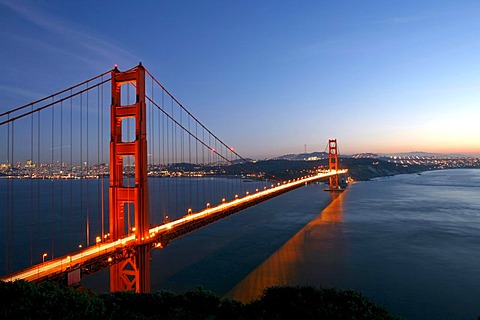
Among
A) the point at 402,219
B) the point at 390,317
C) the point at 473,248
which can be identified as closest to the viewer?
the point at 390,317

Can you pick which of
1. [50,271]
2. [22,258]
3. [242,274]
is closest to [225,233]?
[242,274]

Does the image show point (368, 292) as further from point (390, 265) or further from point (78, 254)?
point (78, 254)

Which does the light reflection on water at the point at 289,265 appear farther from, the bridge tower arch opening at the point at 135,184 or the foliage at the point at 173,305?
the foliage at the point at 173,305

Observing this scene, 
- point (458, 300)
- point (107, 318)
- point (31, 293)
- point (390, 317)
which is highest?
point (31, 293)

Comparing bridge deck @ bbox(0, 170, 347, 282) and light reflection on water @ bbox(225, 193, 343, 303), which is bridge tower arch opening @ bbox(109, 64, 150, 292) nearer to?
bridge deck @ bbox(0, 170, 347, 282)

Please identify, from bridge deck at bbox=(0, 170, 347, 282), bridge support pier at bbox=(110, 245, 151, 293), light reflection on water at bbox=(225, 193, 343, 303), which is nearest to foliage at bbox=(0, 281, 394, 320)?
bridge deck at bbox=(0, 170, 347, 282)
